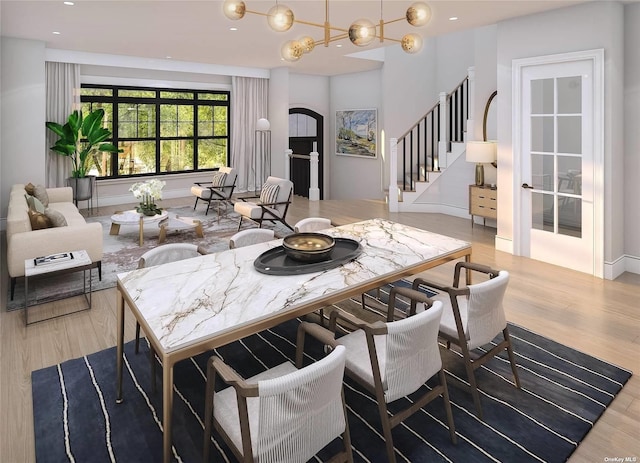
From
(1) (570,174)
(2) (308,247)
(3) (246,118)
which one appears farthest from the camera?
(3) (246,118)

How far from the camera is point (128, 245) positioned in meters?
5.80

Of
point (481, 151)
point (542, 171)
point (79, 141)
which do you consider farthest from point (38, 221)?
point (481, 151)

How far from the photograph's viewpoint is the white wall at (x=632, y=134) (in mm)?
4445

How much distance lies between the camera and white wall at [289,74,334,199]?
33.7 ft

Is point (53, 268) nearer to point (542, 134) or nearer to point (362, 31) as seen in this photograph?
point (362, 31)

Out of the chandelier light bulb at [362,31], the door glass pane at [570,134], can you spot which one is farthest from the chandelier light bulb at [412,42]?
the door glass pane at [570,134]

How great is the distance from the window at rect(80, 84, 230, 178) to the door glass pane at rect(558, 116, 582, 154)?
7.20 metres

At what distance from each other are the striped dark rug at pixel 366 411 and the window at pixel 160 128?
6.83 m

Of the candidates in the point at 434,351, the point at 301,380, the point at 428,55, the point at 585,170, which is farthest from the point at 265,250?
the point at 428,55

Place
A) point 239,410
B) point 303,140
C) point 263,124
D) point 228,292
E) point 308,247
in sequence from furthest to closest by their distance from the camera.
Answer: point 303,140, point 263,124, point 308,247, point 228,292, point 239,410

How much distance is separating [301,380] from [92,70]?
8545mm

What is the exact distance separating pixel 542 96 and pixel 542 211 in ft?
4.22

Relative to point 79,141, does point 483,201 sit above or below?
below

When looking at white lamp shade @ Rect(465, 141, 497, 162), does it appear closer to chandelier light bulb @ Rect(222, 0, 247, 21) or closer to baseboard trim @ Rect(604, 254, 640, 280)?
baseboard trim @ Rect(604, 254, 640, 280)
